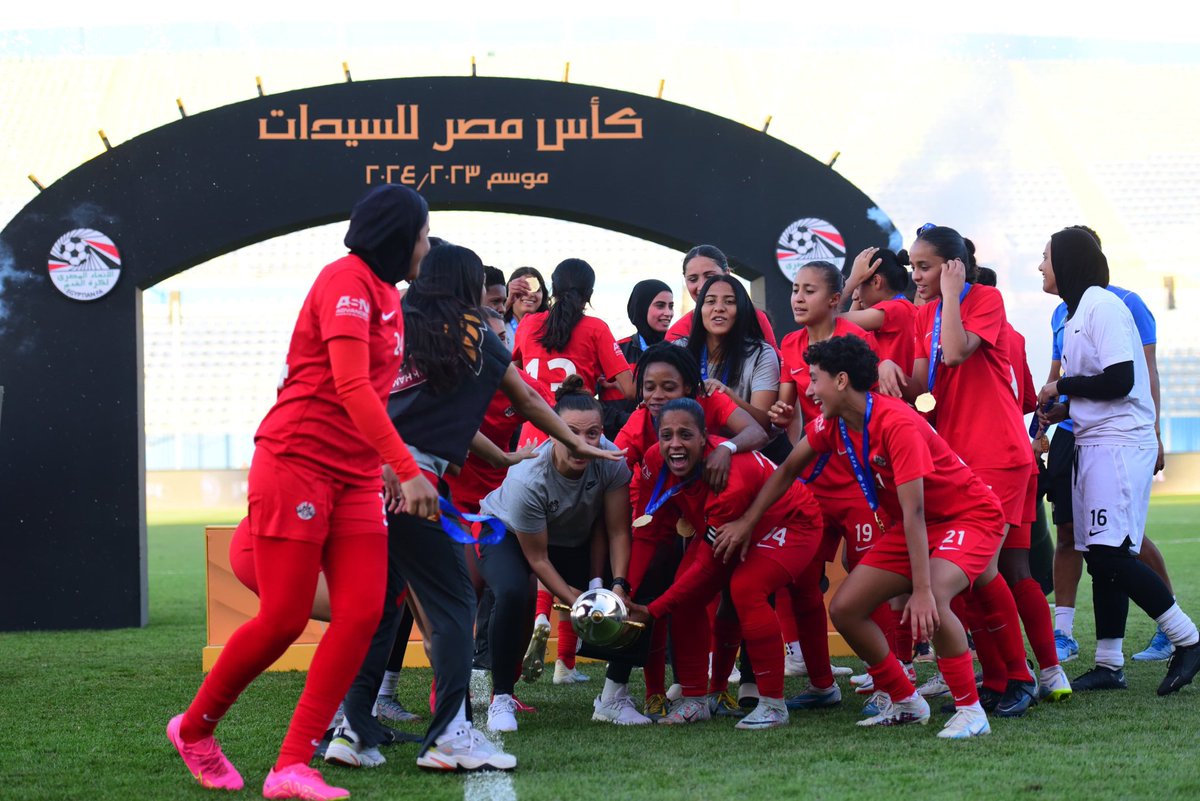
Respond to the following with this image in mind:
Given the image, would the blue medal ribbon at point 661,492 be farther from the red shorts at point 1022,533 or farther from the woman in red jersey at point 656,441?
the red shorts at point 1022,533

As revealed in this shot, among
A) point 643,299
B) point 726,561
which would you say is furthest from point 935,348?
point 643,299

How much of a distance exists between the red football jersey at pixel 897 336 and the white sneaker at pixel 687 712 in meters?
1.58

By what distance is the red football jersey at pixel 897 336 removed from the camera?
5.42 meters

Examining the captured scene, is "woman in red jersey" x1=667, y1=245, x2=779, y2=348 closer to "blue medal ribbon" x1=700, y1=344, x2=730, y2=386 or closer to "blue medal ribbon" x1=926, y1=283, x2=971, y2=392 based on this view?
"blue medal ribbon" x1=700, y1=344, x2=730, y2=386

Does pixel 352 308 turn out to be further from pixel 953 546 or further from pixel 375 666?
pixel 953 546

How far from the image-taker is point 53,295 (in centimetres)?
841

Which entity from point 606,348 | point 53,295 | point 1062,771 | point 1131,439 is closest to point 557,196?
point 606,348

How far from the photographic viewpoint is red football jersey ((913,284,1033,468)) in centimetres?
499

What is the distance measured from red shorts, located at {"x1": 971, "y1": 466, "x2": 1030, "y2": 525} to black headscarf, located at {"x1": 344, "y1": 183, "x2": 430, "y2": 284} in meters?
2.40

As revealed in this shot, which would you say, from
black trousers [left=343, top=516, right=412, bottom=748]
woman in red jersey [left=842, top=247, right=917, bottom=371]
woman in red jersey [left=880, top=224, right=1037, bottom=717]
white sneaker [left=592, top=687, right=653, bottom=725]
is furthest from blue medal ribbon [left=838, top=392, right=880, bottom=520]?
black trousers [left=343, top=516, right=412, bottom=748]

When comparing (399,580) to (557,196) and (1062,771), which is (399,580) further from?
(557,196)

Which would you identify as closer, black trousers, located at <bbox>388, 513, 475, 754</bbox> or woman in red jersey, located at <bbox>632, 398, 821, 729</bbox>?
black trousers, located at <bbox>388, 513, 475, 754</bbox>

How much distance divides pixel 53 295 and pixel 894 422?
19.8 feet

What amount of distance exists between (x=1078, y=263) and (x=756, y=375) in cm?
151
